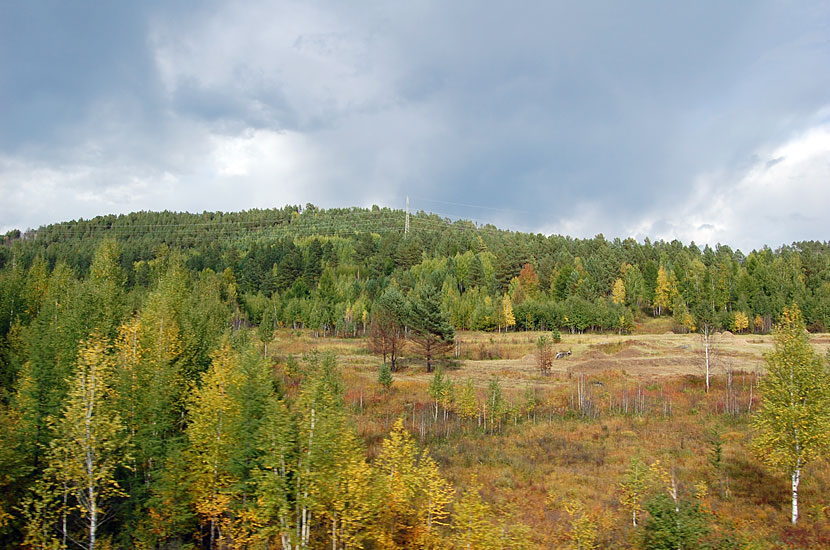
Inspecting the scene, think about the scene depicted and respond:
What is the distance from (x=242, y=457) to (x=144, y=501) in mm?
7206

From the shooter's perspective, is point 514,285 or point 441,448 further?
point 514,285

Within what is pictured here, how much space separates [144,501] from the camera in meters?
20.7

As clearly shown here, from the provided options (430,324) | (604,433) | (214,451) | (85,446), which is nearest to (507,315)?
(430,324)

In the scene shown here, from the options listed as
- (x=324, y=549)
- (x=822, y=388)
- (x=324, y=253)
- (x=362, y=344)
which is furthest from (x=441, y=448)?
(x=324, y=253)

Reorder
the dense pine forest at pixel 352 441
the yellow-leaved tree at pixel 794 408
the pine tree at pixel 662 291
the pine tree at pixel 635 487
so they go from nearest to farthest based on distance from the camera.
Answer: the dense pine forest at pixel 352 441 < the pine tree at pixel 635 487 < the yellow-leaved tree at pixel 794 408 < the pine tree at pixel 662 291

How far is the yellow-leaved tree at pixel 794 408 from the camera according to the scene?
2283 cm

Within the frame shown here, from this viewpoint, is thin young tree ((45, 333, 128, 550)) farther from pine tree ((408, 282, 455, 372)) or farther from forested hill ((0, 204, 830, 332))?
forested hill ((0, 204, 830, 332))

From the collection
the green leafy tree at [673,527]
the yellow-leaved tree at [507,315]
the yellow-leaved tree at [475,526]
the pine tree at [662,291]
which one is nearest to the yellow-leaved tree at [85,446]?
the yellow-leaved tree at [475,526]

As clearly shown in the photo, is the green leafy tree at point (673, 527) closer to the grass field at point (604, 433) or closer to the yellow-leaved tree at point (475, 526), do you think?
the grass field at point (604, 433)

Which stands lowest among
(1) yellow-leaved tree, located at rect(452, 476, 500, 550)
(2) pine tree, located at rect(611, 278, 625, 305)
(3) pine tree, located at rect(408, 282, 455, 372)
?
(1) yellow-leaved tree, located at rect(452, 476, 500, 550)

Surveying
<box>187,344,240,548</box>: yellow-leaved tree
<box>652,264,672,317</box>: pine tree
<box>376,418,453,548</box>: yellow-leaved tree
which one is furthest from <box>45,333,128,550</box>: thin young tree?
<box>652,264,672,317</box>: pine tree

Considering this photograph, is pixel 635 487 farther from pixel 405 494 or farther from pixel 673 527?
pixel 405 494

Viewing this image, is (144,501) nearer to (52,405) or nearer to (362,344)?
(52,405)

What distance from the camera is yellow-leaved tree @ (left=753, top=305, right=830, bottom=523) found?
22828mm
